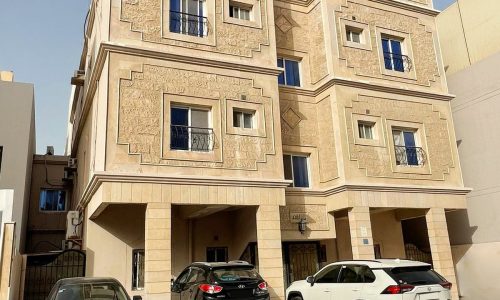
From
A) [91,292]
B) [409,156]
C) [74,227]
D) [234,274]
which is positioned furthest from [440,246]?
[74,227]

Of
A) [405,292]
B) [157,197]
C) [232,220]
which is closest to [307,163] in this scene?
[232,220]

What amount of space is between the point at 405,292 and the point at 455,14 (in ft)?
52.5

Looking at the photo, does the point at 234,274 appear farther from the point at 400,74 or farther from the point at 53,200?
the point at 53,200

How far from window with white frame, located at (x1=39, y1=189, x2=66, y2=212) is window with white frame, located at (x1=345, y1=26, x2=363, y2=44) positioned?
16.1 m

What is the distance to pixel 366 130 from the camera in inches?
594

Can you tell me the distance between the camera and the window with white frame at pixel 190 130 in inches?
471

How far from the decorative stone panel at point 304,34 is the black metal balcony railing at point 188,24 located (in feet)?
11.5

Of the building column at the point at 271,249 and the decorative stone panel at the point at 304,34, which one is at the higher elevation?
the decorative stone panel at the point at 304,34

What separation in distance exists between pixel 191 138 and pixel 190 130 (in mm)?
241

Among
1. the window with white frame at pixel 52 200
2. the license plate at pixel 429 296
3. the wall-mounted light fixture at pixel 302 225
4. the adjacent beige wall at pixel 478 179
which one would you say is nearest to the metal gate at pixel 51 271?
the wall-mounted light fixture at pixel 302 225

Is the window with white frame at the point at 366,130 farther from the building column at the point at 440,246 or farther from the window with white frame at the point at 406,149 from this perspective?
the building column at the point at 440,246

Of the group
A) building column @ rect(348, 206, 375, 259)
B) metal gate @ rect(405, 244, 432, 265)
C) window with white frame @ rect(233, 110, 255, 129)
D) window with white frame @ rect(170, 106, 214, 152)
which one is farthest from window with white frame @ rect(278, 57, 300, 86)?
metal gate @ rect(405, 244, 432, 265)

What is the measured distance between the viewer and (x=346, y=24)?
1553 cm

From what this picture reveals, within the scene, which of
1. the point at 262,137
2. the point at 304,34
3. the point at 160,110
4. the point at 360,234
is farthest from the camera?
the point at 304,34
